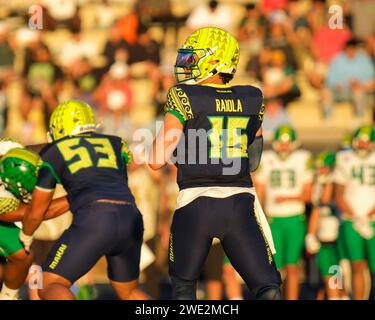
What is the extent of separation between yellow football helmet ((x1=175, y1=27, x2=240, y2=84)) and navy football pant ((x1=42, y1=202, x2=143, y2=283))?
105cm

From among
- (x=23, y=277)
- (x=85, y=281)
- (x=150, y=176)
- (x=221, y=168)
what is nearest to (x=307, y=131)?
(x=150, y=176)

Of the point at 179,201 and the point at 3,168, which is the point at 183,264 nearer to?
the point at 179,201

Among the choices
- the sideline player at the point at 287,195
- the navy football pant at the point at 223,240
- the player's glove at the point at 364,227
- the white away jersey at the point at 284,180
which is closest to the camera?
the navy football pant at the point at 223,240

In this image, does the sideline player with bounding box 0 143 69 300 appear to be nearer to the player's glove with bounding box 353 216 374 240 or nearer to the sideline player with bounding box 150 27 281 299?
the sideline player with bounding box 150 27 281 299

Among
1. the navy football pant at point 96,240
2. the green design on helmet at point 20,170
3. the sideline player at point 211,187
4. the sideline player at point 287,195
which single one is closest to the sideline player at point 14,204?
the green design on helmet at point 20,170

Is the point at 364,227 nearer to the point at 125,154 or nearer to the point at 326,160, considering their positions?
the point at 326,160

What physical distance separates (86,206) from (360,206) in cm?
446

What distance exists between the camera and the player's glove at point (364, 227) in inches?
441

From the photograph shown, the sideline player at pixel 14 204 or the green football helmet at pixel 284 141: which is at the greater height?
the green football helmet at pixel 284 141

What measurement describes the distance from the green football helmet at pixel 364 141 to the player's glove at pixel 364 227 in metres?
0.65

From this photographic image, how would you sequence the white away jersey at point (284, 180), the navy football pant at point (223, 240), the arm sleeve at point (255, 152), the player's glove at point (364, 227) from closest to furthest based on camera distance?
1. the navy football pant at point (223, 240)
2. the arm sleeve at point (255, 152)
3. the player's glove at point (364, 227)
4. the white away jersey at point (284, 180)

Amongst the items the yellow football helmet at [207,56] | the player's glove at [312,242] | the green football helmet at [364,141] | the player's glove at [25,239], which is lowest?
the player's glove at [312,242]

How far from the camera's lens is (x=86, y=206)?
295 inches

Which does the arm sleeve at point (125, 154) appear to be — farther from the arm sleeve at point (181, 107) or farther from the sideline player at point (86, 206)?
the arm sleeve at point (181, 107)
